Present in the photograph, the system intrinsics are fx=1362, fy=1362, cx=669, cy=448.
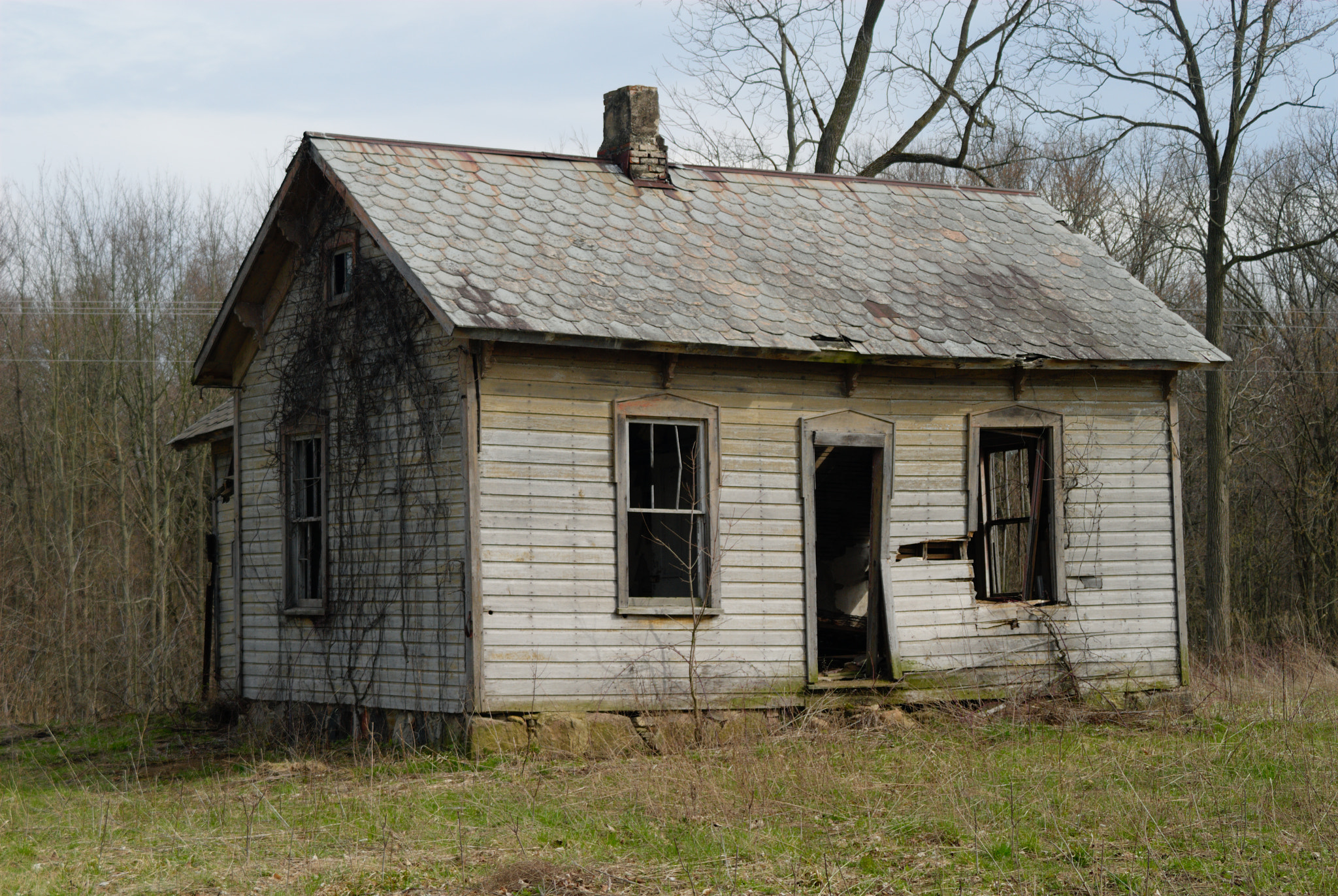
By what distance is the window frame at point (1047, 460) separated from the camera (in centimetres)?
1370

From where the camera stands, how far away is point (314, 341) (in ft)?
46.0

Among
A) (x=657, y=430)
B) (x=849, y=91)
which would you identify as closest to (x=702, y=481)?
(x=657, y=430)

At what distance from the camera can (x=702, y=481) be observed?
41.4 ft

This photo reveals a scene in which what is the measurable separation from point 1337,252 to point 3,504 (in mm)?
28611

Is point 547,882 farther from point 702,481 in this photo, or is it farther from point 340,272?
point 340,272

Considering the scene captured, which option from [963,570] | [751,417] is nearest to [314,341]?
[751,417]

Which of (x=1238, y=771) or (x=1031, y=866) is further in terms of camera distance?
(x=1238, y=771)

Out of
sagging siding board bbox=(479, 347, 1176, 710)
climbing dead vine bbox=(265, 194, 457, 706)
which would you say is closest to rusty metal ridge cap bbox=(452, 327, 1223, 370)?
sagging siding board bbox=(479, 347, 1176, 710)

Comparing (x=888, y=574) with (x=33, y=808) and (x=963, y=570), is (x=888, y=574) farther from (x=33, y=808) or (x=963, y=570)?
(x=33, y=808)

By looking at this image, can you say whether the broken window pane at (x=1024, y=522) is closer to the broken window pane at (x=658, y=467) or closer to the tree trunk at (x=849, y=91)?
the broken window pane at (x=658, y=467)

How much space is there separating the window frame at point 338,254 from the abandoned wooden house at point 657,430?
43 millimetres

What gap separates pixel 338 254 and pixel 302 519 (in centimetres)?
275

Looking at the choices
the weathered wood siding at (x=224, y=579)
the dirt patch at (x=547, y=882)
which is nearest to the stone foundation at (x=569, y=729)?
the weathered wood siding at (x=224, y=579)

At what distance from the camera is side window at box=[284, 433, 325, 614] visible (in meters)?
14.2
